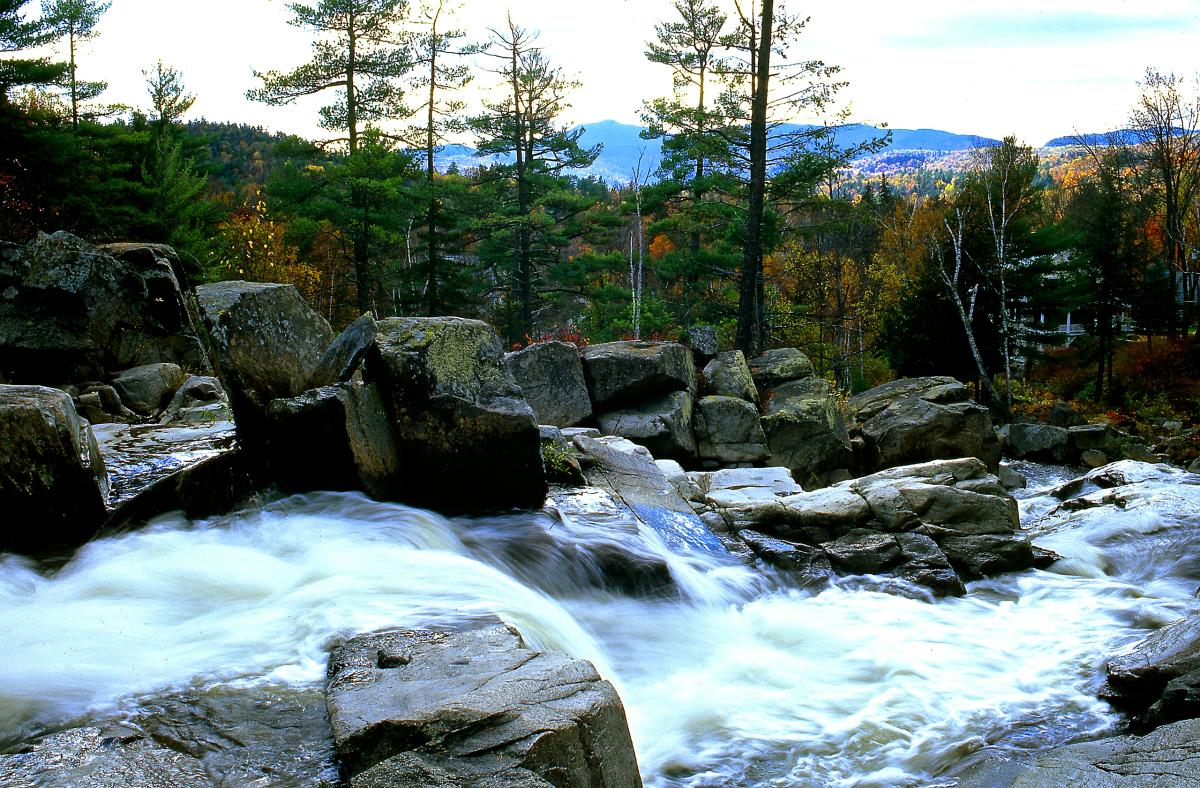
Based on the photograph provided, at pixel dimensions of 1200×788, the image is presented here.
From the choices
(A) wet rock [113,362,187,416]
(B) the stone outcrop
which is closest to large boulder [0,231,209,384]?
(A) wet rock [113,362,187,416]

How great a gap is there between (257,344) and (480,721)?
473 cm

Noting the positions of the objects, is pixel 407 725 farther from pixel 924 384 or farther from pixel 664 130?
pixel 664 130

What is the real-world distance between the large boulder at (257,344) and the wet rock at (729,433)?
895 centimetres

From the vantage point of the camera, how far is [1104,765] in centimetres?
374

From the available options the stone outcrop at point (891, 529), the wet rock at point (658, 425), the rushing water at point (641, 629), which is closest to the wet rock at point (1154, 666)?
the rushing water at point (641, 629)

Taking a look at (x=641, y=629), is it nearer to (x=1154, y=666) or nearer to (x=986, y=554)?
(x=1154, y=666)

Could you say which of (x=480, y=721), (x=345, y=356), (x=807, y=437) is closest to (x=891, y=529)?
(x=345, y=356)

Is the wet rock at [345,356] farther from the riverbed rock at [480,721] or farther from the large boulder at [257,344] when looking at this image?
the riverbed rock at [480,721]

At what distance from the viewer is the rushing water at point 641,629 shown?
407 centimetres

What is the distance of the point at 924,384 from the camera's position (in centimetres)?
1850

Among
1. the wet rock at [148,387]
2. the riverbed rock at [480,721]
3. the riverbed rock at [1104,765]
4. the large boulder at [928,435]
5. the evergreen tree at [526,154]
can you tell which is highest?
the evergreen tree at [526,154]

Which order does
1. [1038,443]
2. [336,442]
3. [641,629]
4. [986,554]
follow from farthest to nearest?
[1038,443], [986,554], [336,442], [641,629]

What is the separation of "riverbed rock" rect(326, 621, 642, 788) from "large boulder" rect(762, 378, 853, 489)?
40.2 feet

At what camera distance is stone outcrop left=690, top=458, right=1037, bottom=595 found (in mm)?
7617
